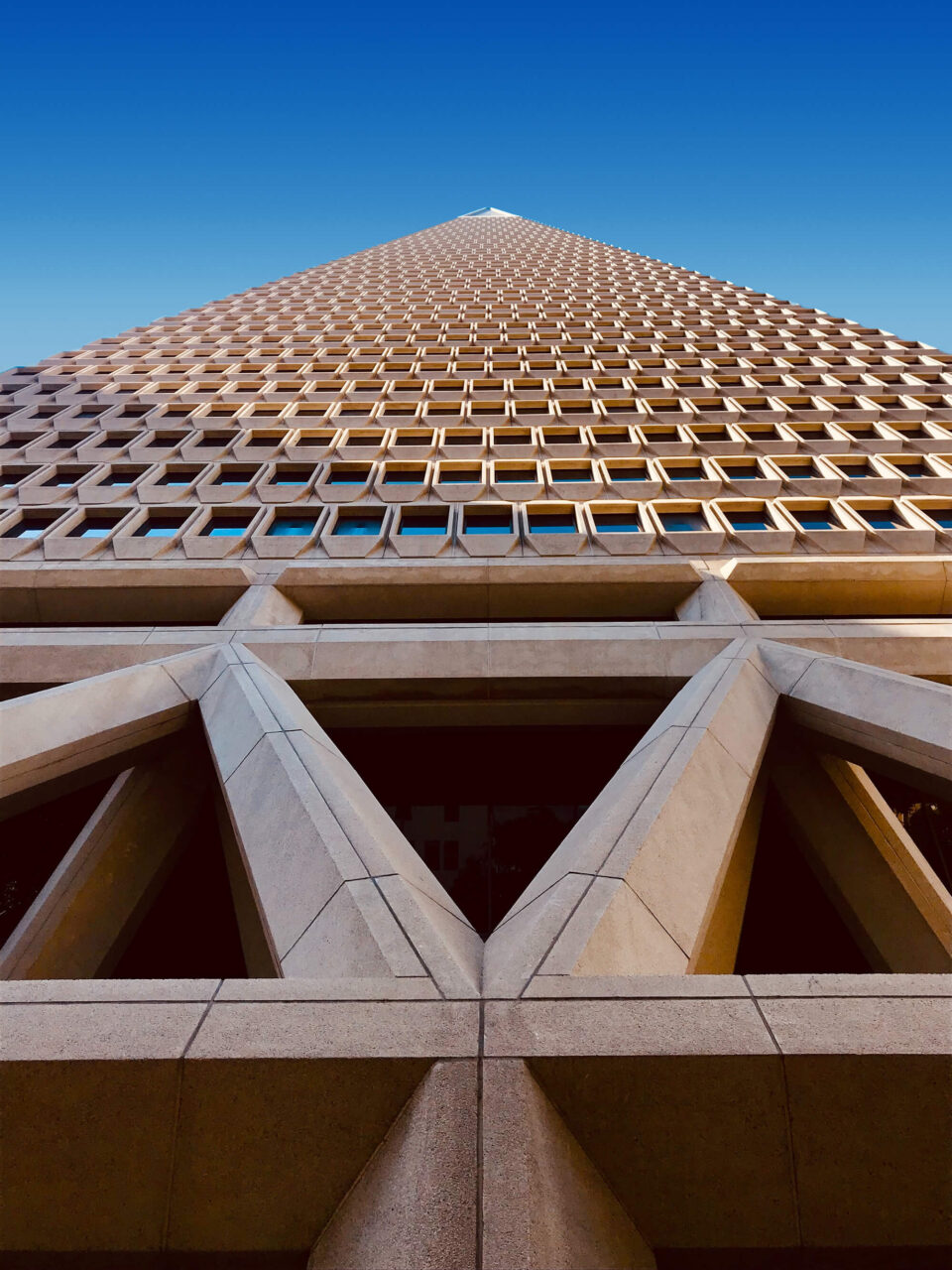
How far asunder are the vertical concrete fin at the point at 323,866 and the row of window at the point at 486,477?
981 centimetres

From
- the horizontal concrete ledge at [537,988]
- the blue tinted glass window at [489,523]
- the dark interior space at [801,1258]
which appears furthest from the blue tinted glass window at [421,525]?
the dark interior space at [801,1258]

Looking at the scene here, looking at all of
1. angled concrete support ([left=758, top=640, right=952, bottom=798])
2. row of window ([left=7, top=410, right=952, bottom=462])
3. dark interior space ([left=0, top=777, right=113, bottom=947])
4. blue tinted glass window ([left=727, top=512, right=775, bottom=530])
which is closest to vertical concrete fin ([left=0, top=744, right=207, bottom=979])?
dark interior space ([left=0, top=777, right=113, bottom=947])

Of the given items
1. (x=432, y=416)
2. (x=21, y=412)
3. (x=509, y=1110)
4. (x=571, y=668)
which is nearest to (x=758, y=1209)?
(x=509, y=1110)

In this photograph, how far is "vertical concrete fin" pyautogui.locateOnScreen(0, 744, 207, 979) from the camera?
324 inches

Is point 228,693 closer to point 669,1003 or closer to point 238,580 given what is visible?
point 238,580

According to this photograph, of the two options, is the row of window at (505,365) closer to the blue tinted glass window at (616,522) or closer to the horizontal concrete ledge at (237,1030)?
the blue tinted glass window at (616,522)

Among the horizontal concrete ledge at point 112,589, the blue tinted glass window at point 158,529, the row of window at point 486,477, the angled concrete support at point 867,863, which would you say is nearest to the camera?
the angled concrete support at point 867,863

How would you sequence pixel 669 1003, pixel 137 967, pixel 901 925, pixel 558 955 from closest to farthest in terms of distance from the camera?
pixel 669 1003 < pixel 558 955 < pixel 901 925 < pixel 137 967

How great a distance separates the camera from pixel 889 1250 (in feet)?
12.5

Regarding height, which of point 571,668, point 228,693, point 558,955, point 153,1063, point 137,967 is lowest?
point 137,967

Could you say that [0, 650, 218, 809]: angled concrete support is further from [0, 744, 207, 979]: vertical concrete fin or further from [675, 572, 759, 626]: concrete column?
[675, 572, 759, 626]: concrete column

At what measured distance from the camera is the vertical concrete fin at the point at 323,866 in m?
4.95

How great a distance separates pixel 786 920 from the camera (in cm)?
1013

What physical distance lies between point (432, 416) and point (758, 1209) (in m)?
20.2
